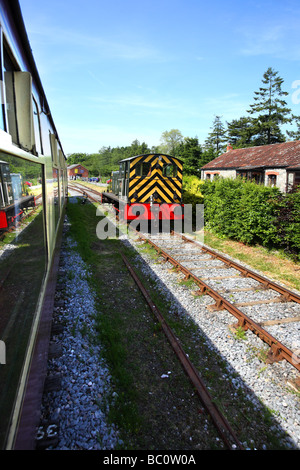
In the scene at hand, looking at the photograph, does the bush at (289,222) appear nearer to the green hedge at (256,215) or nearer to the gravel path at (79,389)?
the green hedge at (256,215)

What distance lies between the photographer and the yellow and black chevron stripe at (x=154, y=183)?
10008 mm

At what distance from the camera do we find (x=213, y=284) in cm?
577

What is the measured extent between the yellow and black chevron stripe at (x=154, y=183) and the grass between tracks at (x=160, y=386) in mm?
5436

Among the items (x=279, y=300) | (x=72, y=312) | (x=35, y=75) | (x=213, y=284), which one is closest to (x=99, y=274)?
(x=72, y=312)

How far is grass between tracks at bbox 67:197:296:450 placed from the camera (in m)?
2.58

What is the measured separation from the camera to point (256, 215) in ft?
27.3

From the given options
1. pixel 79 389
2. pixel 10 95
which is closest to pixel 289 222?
pixel 79 389

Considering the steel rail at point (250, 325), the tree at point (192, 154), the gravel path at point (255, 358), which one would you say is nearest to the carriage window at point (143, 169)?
the steel rail at point (250, 325)

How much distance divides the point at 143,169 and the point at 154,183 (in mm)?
652

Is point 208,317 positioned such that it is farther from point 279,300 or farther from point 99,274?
point 99,274

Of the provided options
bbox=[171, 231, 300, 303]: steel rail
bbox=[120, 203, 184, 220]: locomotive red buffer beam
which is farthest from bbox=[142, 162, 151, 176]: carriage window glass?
bbox=[171, 231, 300, 303]: steel rail

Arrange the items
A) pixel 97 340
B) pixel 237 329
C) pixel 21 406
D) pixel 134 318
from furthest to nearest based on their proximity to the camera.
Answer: pixel 134 318 → pixel 237 329 → pixel 97 340 → pixel 21 406

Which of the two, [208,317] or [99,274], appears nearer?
[208,317]

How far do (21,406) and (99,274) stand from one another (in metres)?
4.46
